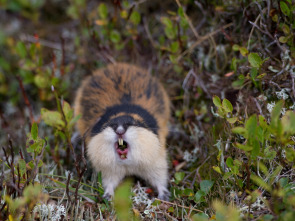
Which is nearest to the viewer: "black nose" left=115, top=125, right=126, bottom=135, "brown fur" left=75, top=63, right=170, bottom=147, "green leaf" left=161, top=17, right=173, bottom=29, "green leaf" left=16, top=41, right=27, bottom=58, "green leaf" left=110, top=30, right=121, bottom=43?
"black nose" left=115, top=125, right=126, bottom=135

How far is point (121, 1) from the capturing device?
19.4ft

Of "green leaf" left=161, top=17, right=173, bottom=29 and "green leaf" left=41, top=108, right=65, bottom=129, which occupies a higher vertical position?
"green leaf" left=161, top=17, right=173, bottom=29

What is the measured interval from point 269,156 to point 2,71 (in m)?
4.64

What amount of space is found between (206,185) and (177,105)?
1857mm

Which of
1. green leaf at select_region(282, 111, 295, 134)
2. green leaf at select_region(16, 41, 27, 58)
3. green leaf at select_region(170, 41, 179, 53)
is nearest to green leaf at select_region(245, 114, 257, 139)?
green leaf at select_region(282, 111, 295, 134)

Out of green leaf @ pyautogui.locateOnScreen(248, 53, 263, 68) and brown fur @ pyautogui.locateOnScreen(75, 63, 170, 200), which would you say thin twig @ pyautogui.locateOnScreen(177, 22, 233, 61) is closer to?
brown fur @ pyautogui.locateOnScreen(75, 63, 170, 200)

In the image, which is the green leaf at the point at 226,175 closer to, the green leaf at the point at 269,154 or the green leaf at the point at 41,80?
the green leaf at the point at 269,154

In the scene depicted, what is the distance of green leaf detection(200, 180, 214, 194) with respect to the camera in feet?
12.3

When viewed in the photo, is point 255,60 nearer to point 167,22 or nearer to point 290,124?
point 290,124

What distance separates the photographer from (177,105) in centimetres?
539

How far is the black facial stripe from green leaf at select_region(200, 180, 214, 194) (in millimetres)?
823

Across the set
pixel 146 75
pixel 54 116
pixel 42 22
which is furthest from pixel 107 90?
pixel 42 22

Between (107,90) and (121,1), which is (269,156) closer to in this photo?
(107,90)

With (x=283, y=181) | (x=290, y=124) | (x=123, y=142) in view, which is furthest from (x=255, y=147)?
(x=123, y=142)
